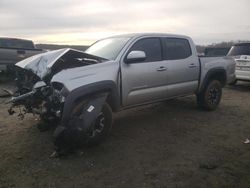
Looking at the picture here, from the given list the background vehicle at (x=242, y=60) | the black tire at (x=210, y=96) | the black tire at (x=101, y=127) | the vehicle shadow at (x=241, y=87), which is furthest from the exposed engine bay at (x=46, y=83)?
the vehicle shadow at (x=241, y=87)

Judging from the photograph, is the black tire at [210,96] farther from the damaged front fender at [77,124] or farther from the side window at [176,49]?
the damaged front fender at [77,124]

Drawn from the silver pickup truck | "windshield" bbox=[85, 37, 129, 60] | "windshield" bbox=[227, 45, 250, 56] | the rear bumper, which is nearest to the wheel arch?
the silver pickup truck

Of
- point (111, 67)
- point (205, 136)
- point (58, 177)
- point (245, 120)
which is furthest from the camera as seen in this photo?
point (245, 120)

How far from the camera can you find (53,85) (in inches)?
210

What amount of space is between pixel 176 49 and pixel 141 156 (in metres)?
3.16

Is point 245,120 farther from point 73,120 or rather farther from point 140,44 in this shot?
point 73,120

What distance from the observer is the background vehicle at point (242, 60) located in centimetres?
1233

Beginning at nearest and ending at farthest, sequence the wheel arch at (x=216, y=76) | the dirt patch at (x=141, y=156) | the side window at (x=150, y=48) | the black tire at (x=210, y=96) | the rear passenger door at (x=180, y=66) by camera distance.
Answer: the dirt patch at (x=141, y=156), the side window at (x=150, y=48), the rear passenger door at (x=180, y=66), the wheel arch at (x=216, y=76), the black tire at (x=210, y=96)

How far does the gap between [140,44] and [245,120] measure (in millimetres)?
3120

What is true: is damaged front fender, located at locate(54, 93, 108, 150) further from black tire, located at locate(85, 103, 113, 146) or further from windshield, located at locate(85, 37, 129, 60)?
windshield, located at locate(85, 37, 129, 60)

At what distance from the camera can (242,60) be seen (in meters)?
12.5

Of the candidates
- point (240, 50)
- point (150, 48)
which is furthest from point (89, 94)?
point (240, 50)

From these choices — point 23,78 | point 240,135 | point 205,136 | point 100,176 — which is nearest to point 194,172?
point 100,176

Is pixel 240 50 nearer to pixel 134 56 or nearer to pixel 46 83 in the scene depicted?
pixel 134 56
